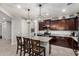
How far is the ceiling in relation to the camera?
1.92 metres

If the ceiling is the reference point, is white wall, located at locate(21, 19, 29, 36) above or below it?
below

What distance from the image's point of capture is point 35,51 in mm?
2254

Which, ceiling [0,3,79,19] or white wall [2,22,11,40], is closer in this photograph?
ceiling [0,3,79,19]

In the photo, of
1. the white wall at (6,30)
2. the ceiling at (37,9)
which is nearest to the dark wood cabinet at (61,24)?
the ceiling at (37,9)

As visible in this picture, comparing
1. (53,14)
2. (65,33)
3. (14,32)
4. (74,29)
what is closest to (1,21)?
(14,32)

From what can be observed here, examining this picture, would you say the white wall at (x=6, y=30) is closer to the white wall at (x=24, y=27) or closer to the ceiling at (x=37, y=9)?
the ceiling at (x=37, y=9)

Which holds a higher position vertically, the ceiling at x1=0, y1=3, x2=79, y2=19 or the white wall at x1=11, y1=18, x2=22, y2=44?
the ceiling at x1=0, y1=3, x2=79, y2=19

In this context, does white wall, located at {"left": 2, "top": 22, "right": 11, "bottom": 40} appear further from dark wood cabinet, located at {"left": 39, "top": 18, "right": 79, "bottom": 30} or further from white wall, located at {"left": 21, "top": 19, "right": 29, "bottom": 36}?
dark wood cabinet, located at {"left": 39, "top": 18, "right": 79, "bottom": 30}

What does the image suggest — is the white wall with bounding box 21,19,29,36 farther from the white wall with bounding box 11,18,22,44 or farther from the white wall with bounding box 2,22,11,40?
the white wall with bounding box 2,22,11,40

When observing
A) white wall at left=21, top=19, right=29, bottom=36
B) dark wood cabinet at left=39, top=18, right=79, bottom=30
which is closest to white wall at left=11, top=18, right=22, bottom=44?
white wall at left=21, top=19, right=29, bottom=36

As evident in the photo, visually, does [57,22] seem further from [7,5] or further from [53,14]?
[7,5]

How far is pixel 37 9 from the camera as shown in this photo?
2.08 m

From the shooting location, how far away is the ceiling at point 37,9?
192cm

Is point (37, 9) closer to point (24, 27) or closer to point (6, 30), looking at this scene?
point (24, 27)
